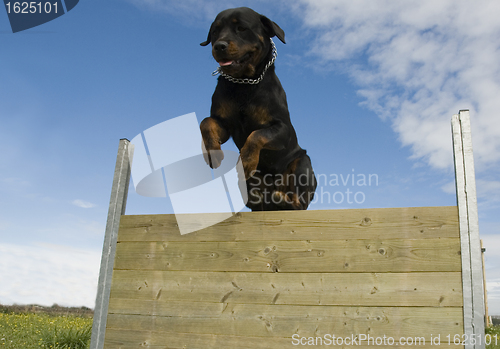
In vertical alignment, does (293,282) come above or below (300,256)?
below

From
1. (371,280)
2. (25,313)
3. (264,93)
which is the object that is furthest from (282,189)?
(25,313)

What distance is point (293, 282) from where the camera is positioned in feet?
7.16

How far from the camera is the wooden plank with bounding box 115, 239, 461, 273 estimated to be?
211 centimetres

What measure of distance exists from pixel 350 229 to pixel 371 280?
306mm

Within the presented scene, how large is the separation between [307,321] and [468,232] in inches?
40.5

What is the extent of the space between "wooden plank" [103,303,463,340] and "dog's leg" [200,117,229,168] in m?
0.90

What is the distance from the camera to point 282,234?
2.29 meters

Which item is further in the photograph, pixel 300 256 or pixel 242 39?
pixel 242 39

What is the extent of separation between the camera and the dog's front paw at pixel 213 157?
96.7 inches

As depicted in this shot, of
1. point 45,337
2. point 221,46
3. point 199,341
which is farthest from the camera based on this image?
point 45,337

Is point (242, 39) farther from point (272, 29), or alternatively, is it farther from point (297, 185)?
point (297, 185)

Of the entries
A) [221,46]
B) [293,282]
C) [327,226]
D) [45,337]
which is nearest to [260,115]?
[221,46]

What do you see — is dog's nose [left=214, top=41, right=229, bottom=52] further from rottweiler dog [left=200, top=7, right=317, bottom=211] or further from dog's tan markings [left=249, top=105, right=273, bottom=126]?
dog's tan markings [left=249, top=105, right=273, bottom=126]

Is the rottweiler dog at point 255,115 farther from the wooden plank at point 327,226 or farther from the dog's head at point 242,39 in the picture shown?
the wooden plank at point 327,226
